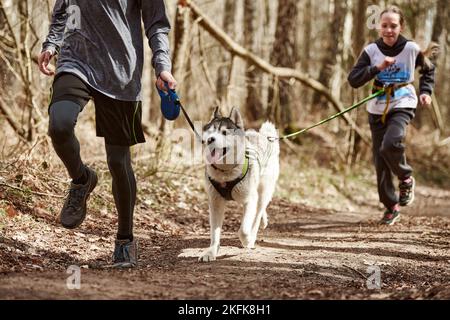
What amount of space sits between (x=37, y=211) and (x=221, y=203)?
1688 millimetres

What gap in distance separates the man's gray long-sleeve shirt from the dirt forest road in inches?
48.7

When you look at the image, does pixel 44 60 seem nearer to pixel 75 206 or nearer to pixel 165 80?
pixel 165 80

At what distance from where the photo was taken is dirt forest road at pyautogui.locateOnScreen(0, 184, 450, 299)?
3.59m

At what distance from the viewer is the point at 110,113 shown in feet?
13.7

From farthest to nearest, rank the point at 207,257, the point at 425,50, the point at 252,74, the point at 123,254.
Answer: the point at 252,74 → the point at 425,50 → the point at 207,257 → the point at 123,254

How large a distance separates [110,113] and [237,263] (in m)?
1.49

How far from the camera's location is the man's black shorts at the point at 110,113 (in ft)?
13.2

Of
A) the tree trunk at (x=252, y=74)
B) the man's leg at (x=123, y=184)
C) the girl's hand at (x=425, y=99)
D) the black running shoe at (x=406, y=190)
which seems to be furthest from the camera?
the tree trunk at (x=252, y=74)

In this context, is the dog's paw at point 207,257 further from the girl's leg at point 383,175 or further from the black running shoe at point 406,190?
the black running shoe at point 406,190

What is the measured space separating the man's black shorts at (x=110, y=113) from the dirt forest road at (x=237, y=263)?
0.89m

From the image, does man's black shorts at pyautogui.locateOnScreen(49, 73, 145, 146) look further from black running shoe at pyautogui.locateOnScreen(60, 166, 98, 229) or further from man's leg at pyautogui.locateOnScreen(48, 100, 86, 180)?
black running shoe at pyautogui.locateOnScreen(60, 166, 98, 229)

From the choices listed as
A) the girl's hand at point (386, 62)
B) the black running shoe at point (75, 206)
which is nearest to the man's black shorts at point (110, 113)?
the black running shoe at point (75, 206)

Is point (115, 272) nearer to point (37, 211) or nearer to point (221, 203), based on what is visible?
point (221, 203)

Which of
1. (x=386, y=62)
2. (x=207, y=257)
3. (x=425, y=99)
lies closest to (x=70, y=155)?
(x=207, y=257)
